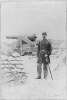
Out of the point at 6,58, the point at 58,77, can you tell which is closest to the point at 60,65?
the point at 58,77

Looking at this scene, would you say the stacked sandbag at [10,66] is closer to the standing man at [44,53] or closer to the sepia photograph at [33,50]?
the sepia photograph at [33,50]

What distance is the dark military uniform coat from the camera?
4.67 feet

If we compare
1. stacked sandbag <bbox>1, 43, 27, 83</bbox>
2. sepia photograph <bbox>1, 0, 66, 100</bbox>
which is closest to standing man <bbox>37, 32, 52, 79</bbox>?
sepia photograph <bbox>1, 0, 66, 100</bbox>

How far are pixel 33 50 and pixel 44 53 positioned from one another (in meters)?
Answer: 0.09

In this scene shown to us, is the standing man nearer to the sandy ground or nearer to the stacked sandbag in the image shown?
the sandy ground

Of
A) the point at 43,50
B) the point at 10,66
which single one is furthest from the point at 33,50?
the point at 10,66

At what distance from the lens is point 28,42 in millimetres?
1424

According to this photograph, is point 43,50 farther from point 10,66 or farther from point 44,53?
point 10,66

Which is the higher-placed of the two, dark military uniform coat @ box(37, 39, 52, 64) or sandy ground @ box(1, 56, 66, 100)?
dark military uniform coat @ box(37, 39, 52, 64)

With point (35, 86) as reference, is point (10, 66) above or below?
above

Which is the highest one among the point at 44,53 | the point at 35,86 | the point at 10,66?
the point at 44,53

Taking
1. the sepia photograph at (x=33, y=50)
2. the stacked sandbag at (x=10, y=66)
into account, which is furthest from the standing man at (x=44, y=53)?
the stacked sandbag at (x=10, y=66)

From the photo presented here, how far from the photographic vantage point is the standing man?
4.67ft

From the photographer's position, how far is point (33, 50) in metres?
1.43
